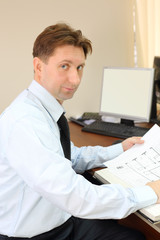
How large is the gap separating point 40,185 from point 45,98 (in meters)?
0.38

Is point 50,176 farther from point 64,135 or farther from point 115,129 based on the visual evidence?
point 115,129

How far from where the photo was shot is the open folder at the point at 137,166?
1.08 m

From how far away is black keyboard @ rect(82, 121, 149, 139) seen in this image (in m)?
1.72

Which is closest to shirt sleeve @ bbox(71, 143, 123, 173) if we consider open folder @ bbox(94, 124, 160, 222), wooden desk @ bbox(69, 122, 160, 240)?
open folder @ bbox(94, 124, 160, 222)

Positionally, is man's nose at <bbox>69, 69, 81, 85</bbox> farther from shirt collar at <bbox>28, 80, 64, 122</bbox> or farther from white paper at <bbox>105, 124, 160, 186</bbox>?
white paper at <bbox>105, 124, 160, 186</bbox>

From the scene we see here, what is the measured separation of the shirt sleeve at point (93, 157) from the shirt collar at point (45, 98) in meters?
0.32

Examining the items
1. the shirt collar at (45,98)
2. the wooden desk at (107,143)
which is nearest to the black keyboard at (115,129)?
the wooden desk at (107,143)

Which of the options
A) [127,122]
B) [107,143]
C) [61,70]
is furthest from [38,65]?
[127,122]

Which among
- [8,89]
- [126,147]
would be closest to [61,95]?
[126,147]

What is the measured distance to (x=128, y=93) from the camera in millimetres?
1910

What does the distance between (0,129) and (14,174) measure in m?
0.17

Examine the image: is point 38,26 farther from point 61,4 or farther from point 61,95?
point 61,95

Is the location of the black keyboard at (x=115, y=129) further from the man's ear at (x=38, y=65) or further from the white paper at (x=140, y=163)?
the man's ear at (x=38, y=65)

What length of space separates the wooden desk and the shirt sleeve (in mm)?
238
